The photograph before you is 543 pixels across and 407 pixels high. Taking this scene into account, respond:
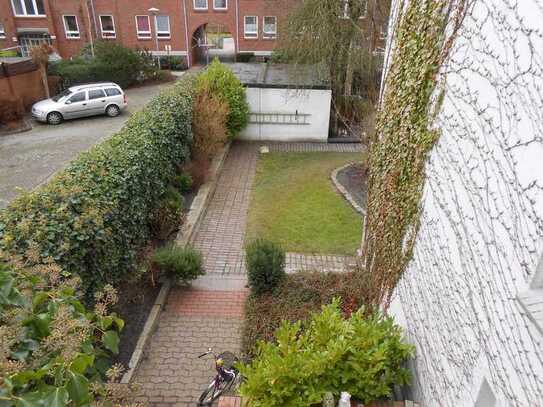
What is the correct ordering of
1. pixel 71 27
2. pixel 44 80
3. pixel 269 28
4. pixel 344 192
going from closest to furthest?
pixel 344 192 → pixel 44 80 → pixel 71 27 → pixel 269 28

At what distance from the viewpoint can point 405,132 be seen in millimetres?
5215

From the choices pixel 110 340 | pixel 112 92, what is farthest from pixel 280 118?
pixel 110 340

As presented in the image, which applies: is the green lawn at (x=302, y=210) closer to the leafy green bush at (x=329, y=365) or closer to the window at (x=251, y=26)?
the leafy green bush at (x=329, y=365)

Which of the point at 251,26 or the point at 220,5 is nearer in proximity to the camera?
the point at 220,5

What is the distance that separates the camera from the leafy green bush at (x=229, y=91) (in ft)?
50.2

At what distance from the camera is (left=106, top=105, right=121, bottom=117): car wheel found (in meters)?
19.7

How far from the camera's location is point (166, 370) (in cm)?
636

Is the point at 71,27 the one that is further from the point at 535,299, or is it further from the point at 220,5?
the point at 535,299

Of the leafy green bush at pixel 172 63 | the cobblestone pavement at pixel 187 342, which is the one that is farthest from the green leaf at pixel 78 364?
the leafy green bush at pixel 172 63

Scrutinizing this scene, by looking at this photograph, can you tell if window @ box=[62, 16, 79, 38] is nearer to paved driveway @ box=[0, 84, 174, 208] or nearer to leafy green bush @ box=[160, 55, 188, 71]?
leafy green bush @ box=[160, 55, 188, 71]

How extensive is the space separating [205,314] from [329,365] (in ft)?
13.2

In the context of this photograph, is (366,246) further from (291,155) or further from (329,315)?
(291,155)

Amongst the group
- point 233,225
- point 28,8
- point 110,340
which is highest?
point 28,8

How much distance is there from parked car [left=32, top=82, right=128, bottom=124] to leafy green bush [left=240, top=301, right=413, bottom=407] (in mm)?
18270
